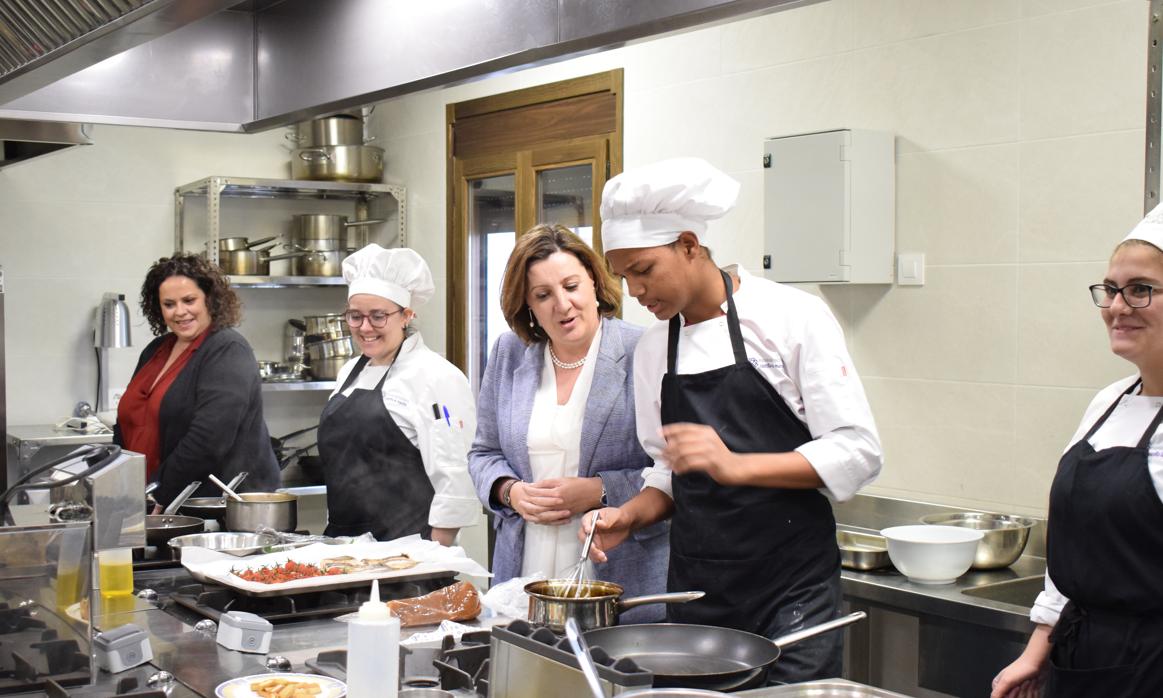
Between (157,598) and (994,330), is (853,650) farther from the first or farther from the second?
Answer: (157,598)

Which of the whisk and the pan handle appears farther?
the whisk

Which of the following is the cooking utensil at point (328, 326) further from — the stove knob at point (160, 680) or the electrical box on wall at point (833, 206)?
the stove knob at point (160, 680)

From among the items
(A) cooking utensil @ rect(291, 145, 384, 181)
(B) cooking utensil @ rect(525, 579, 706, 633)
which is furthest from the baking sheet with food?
(A) cooking utensil @ rect(291, 145, 384, 181)

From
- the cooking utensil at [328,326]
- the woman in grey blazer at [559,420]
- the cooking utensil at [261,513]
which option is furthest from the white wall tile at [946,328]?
the cooking utensil at [328,326]

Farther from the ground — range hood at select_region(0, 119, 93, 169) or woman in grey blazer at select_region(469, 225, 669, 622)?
range hood at select_region(0, 119, 93, 169)

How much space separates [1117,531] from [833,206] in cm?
173

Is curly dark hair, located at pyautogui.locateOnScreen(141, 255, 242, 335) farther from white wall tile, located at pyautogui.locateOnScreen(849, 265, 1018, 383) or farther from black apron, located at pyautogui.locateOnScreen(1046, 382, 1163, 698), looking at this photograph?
black apron, located at pyautogui.locateOnScreen(1046, 382, 1163, 698)

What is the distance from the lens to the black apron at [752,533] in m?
2.32

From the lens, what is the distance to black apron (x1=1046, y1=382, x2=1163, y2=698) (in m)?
2.03

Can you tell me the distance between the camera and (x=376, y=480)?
3473 millimetres

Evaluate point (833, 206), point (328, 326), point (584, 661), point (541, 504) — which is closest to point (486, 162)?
point (328, 326)

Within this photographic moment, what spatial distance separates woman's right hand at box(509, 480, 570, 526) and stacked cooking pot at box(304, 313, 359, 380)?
345cm

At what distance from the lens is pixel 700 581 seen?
2383 mm

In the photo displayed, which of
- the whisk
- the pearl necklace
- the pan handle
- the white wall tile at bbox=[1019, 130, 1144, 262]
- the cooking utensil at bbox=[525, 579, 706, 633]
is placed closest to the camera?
the pan handle
